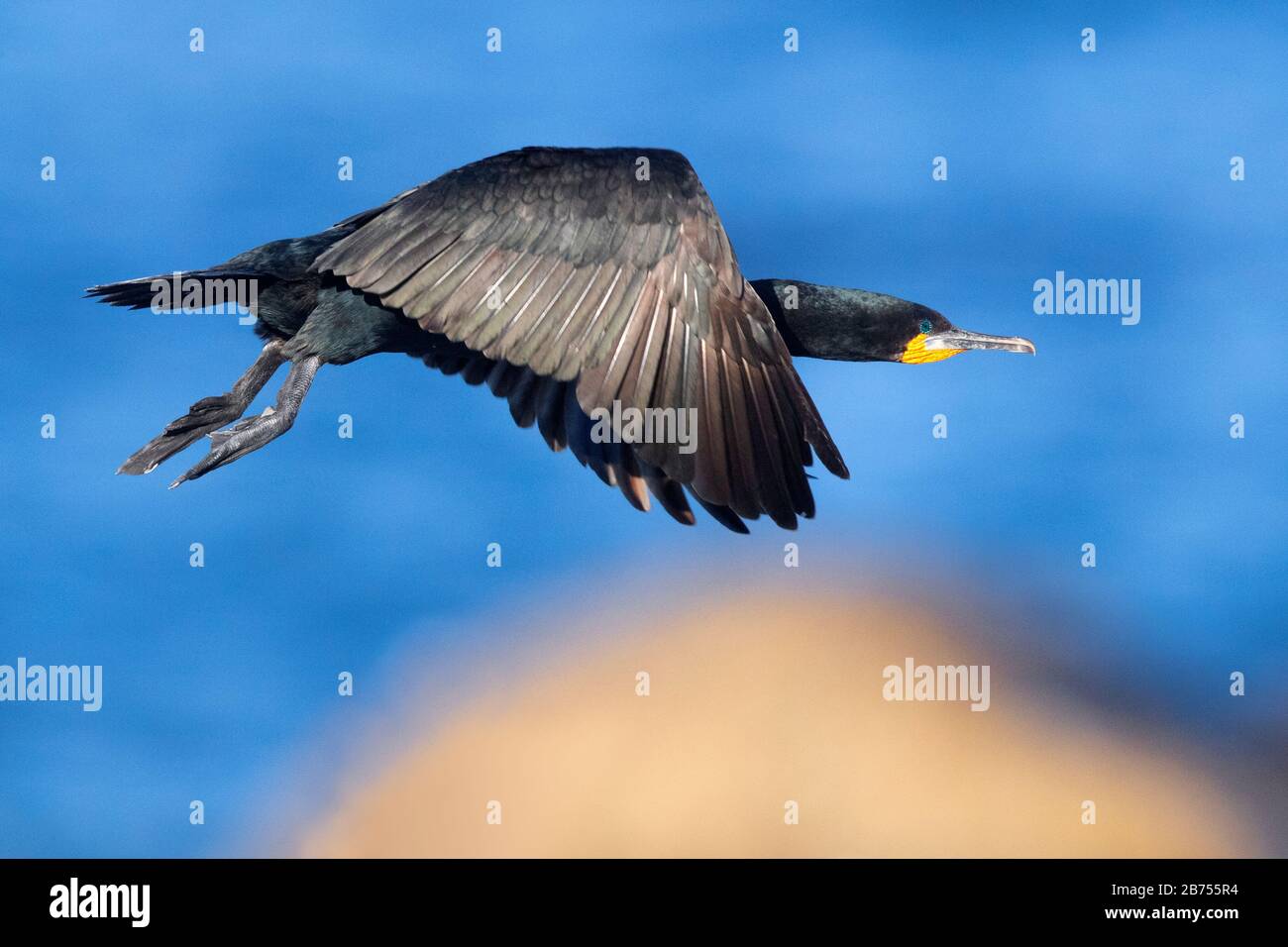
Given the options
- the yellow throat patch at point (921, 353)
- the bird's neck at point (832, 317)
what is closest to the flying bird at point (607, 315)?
the bird's neck at point (832, 317)

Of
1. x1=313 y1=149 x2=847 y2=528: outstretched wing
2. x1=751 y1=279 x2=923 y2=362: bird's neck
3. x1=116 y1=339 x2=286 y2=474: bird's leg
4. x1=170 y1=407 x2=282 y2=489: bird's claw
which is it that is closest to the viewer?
x1=313 y1=149 x2=847 y2=528: outstretched wing

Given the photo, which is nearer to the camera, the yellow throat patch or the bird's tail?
the bird's tail

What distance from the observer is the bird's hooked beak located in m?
9.91

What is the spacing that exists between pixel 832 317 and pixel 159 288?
412cm

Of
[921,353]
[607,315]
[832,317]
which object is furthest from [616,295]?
[921,353]

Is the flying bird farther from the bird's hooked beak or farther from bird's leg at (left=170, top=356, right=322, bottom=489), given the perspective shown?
the bird's hooked beak

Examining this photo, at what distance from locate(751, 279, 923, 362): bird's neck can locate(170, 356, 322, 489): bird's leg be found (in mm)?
2908

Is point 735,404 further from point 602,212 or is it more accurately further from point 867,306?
point 867,306

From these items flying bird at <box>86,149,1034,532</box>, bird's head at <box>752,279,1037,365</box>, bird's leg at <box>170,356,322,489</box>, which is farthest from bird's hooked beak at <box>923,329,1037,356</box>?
bird's leg at <box>170,356,322,489</box>

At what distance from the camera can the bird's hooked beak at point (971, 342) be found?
9.91 m

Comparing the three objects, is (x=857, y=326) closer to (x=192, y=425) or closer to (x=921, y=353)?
(x=921, y=353)

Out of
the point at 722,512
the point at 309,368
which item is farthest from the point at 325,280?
the point at 722,512

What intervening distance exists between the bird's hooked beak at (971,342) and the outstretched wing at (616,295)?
2.33 metres

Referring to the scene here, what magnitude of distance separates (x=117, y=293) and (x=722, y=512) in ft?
13.2
